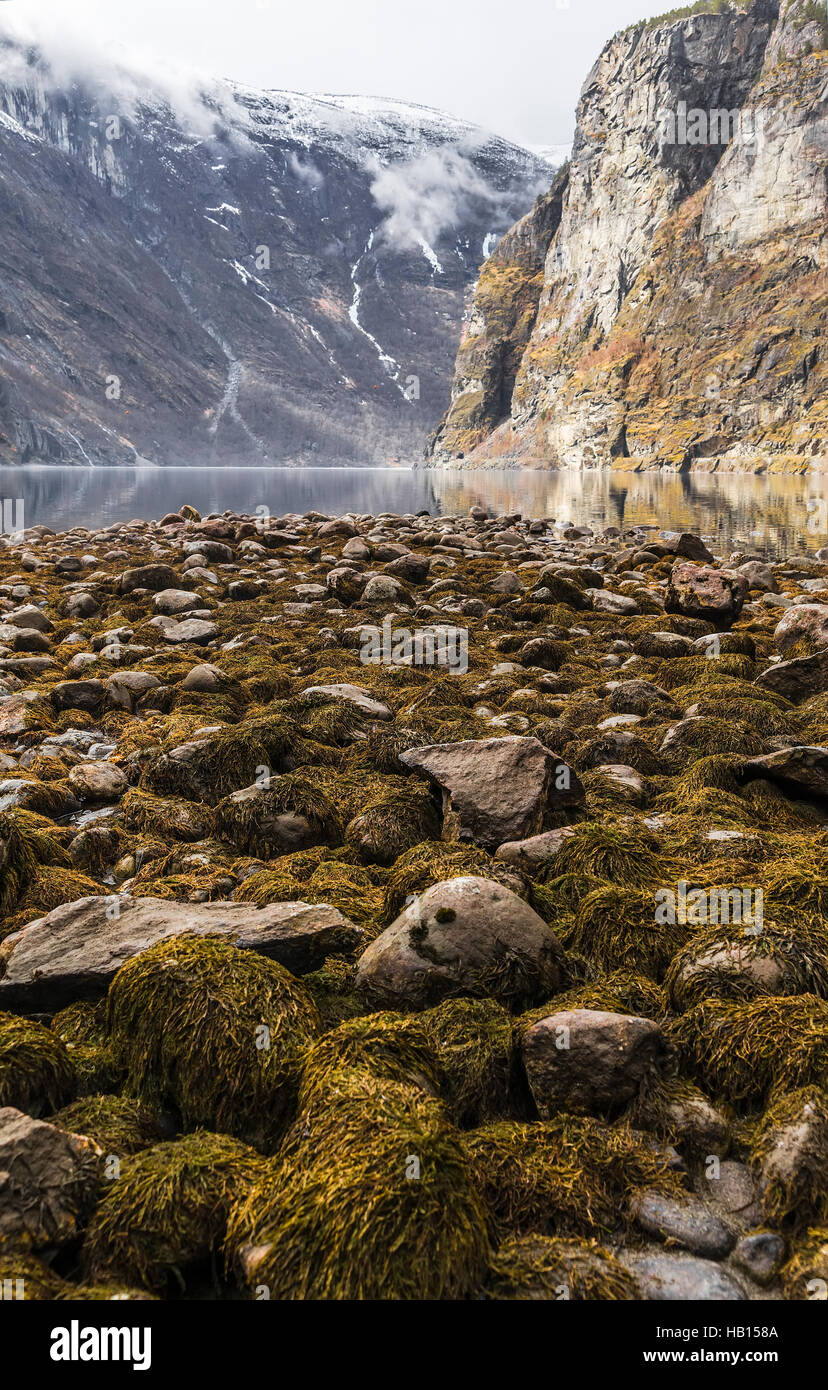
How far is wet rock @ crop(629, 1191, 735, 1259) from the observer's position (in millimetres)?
2623

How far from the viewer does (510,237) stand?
182m

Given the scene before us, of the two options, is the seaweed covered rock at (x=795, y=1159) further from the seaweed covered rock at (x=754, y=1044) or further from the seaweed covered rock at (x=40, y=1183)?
the seaweed covered rock at (x=40, y=1183)

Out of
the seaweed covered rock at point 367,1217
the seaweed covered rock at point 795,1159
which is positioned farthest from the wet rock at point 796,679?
the seaweed covered rock at point 367,1217

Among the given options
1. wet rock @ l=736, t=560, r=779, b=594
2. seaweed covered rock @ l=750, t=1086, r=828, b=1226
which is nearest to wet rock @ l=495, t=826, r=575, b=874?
seaweed covered rock @ l=750, t=1086, r=828, b=1226

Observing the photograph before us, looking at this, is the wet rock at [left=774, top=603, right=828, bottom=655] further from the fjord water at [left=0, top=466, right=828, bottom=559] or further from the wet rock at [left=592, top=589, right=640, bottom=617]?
the fjord water at [left=0, top=466, right=828, bottom=559]

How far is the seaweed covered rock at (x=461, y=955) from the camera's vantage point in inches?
148

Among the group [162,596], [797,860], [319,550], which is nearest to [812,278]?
[319,550]

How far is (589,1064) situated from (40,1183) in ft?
6.11

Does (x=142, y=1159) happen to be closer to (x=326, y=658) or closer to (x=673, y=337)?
(x=326, y=658)

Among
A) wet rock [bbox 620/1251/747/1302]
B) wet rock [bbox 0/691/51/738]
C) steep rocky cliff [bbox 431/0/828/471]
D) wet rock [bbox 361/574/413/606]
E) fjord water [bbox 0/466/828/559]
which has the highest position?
steep rocky cliff [bbox 431/0/828/471]

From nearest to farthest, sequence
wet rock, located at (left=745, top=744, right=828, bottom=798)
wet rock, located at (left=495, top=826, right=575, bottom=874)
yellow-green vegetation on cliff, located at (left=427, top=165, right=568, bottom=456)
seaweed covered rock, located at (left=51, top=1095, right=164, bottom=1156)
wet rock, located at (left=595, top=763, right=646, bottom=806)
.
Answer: seaweed covered rock, located at (left=51, top=1095, right=164, bottom=1156) → wet rock, located at (left=495, top=826, right=575, bottom=874) → wet rock, located at (left=745, top=744, right=828, bottom=798) → wet rock, located at (left=595, top=763, right=646, bottom=806) → yellow-green vegetation on cliff, located at (left=427, top=165, right=568, bottom=456)

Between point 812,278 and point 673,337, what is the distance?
65.8 ft

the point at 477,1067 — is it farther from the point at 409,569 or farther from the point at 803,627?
the point at 409,569
